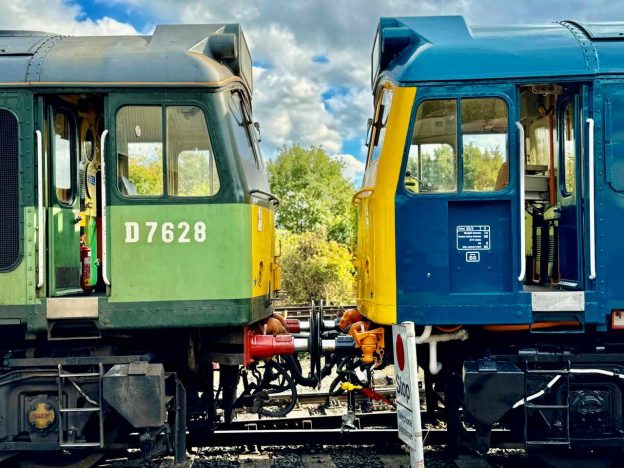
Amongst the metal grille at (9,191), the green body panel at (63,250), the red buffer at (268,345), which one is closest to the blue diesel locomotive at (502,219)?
the red buffer at (268,345)

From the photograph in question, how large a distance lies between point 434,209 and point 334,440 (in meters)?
2.99

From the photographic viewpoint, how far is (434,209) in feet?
17.7

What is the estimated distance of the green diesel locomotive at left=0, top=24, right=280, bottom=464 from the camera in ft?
17.6

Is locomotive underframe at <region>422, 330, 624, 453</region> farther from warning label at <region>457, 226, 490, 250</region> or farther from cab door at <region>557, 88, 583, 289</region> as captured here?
warning label at <region>457, 226, 490, 250</region>

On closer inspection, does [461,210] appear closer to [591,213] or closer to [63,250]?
[591,213]

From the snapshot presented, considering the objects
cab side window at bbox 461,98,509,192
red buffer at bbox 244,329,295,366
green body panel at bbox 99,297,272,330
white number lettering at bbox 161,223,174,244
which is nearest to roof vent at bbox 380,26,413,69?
cab side window at bbox 461,98,509,192

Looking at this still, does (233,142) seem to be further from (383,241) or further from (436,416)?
(436,416)

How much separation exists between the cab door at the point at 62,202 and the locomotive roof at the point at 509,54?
303 centimetres

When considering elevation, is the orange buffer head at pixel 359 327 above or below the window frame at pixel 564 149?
below

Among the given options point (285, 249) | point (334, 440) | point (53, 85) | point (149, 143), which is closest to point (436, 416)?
point (334, 440)

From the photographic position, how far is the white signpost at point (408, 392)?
4.57 metres

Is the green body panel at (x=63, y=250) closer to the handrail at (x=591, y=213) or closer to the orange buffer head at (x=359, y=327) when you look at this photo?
the orange buffer head at (x=359, y=327)

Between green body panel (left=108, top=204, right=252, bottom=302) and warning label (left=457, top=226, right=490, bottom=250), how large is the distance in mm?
1879

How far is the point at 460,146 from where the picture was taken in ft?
17.6
